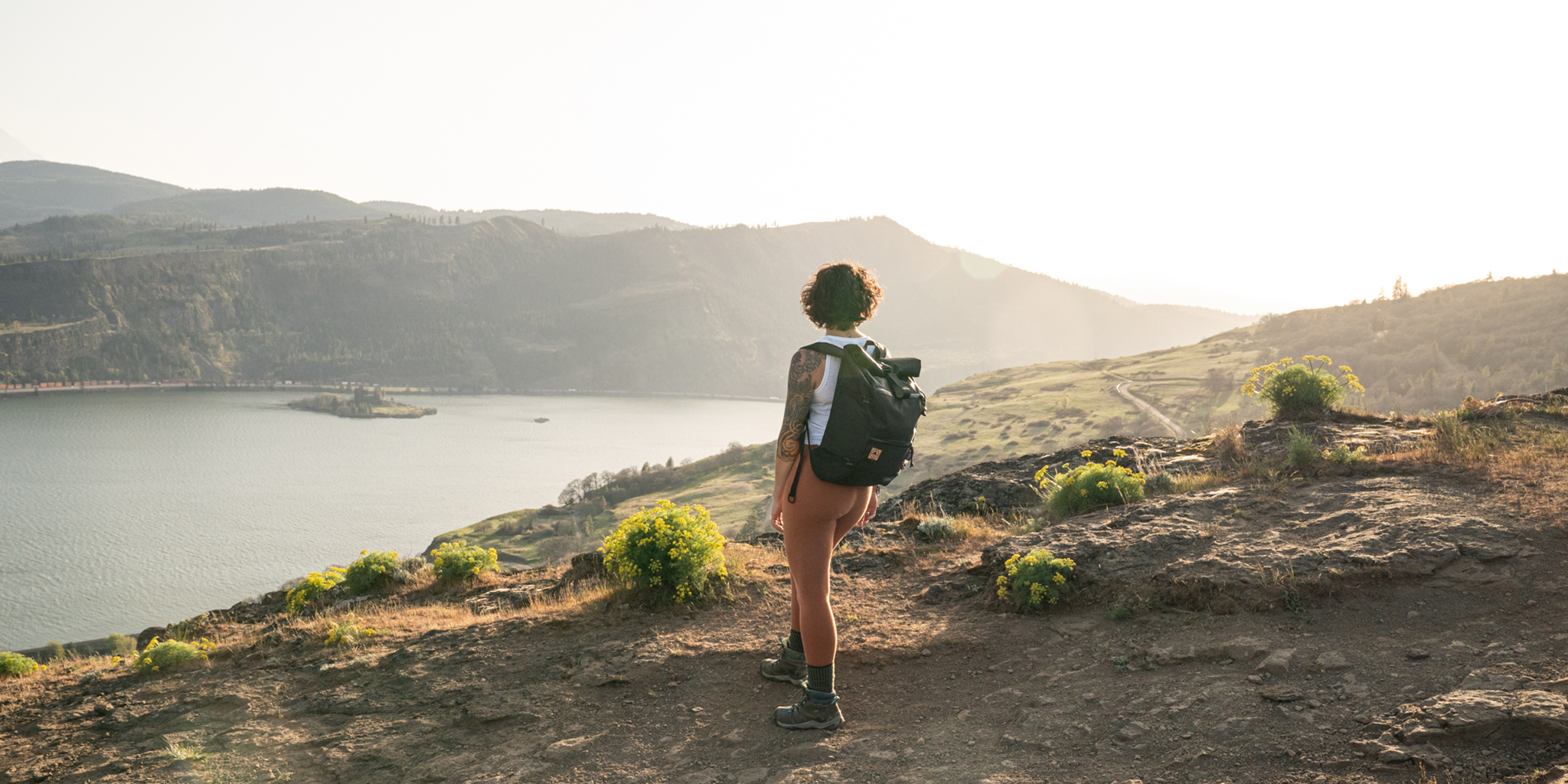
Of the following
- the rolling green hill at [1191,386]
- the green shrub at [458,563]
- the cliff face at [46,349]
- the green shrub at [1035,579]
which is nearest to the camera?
the green shrub at [1035,579]

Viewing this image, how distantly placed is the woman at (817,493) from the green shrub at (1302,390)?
6.81 meters

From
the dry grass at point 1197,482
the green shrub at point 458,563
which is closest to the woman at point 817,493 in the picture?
the dry grass at point 1197,482

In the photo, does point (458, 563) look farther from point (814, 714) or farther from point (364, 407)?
point (364, 407)

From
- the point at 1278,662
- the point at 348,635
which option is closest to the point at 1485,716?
the point at 1278,662

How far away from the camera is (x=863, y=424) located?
339cm

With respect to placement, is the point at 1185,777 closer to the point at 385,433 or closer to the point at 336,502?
the point at 336,502

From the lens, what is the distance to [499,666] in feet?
16.4

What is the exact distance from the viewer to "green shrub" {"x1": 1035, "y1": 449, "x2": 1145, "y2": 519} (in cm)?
676

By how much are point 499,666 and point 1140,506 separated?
524 cm

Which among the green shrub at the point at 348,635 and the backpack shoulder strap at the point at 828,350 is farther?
the green shrub at the point at 348,635

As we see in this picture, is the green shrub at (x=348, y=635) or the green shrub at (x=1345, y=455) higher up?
the green shrub at (x=1345, y=455)

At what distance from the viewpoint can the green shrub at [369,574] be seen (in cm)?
806

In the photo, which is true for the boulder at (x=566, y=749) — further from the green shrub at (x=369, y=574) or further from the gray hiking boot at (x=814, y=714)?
the green shrub at (x=369, y=574)

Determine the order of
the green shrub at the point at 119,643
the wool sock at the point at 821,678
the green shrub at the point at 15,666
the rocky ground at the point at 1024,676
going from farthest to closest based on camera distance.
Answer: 1. the green shrub at the point at 119,643
2. the green shrub at the point at 15,666
3. the wool sock at the point at 821,678
4. the rocky ground at the point at 1024,676
